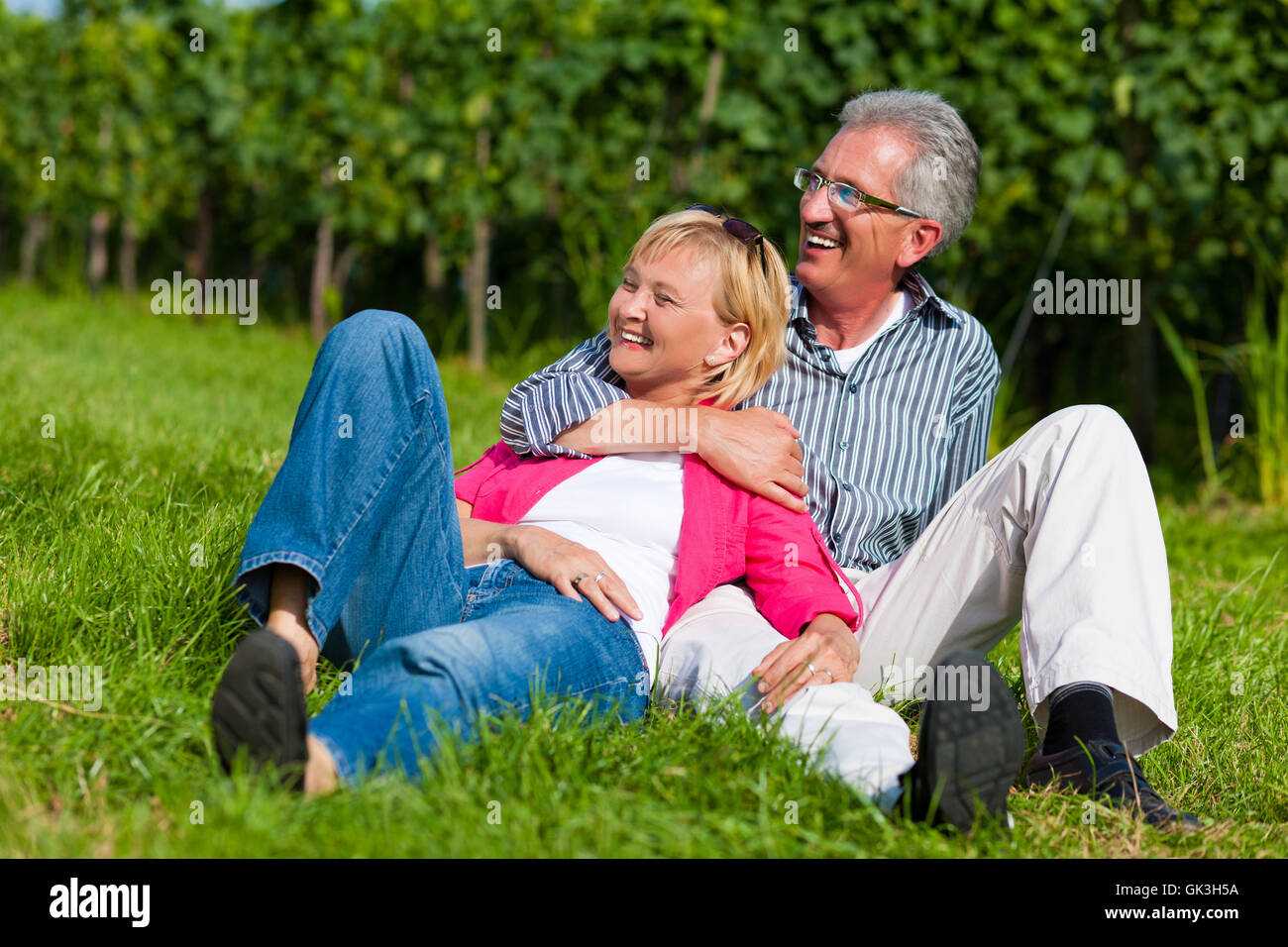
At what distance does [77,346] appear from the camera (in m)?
6.75

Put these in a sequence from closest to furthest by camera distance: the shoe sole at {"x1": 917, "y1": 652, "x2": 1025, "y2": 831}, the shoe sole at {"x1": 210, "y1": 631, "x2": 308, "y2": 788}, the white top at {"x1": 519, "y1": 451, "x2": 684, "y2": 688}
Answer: the shoe sole at {"x1": 210, "y1": 631, "x2": 308, "y2": 788}
the shoe sole at {"x1": 917, "y1": 652, "x2": 1025, "y2": 831}
the white top at {"x1": 519, "y1": 451, "x2": 684, "y2": 688}

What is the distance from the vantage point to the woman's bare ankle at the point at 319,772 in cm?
183

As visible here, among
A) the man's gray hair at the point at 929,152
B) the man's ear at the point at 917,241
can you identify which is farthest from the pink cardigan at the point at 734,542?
the man's gray hair at the point at 929,152

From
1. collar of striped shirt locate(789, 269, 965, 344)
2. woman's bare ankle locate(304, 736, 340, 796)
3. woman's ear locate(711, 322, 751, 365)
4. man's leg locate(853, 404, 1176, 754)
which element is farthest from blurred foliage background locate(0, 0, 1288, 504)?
woman's bare ankle locate(304, 736, 340, 796)

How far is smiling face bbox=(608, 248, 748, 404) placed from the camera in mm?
2629

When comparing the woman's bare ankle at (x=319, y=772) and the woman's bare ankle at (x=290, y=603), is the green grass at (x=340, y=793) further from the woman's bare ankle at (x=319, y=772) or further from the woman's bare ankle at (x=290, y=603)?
the woman's bare ankle at (x=290, y=603)

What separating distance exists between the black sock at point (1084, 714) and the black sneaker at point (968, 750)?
0.38 metres

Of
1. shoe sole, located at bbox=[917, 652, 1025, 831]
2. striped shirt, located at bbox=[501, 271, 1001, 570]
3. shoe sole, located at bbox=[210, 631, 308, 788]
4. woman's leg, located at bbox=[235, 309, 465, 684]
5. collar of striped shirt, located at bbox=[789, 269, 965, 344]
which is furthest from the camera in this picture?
collar of striped shirt, located at bbox=[789, 269, 965, 344]

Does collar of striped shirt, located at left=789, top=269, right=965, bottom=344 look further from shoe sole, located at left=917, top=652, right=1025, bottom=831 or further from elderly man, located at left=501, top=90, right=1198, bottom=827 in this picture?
shoe sole, located at left=917, top=652, right=1025, bottom=831

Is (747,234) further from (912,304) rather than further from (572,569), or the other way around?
(572,569)

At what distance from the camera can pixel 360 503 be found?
2121 millimetres

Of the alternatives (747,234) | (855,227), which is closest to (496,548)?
(747,234)

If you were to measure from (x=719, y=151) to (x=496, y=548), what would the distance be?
4.85 metres

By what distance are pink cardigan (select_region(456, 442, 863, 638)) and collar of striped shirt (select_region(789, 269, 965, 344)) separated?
0.56 m
